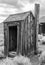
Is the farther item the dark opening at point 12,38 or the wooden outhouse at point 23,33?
the dark opening at point 12,38

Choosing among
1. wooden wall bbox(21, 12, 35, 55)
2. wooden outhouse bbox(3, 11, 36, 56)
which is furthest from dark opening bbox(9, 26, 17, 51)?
wooden wall bbox(21, 12, 35, 55)

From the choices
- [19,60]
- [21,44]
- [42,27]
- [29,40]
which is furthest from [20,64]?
[42,27]

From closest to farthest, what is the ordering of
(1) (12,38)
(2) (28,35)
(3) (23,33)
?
(3) (23,33), (2) (28,35), (1) (12,38)

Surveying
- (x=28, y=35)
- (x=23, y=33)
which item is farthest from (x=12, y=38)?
(x=23, y=33)

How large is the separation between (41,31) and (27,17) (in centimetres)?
1216

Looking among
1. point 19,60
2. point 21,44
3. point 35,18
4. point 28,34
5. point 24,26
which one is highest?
point 35,18

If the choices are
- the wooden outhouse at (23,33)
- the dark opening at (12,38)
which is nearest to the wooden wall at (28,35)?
the wooden outhouse at (23,33)

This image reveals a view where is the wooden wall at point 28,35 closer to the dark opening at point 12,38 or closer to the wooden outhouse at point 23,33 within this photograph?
the wooden outhouse at point 23,33

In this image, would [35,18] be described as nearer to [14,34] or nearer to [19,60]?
[14,34]

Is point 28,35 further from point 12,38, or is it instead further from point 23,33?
point 12,38

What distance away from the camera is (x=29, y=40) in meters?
6.06

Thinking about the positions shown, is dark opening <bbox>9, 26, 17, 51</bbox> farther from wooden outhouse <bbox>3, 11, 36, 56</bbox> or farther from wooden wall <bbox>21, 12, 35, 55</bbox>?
wooden wall <bbox>21, 12, 35, 55</bbox>

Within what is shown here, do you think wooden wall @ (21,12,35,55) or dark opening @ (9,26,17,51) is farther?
dark opening @ (9,26,17,51)

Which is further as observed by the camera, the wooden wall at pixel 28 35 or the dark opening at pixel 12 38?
the dark opening at pixel 12 38
